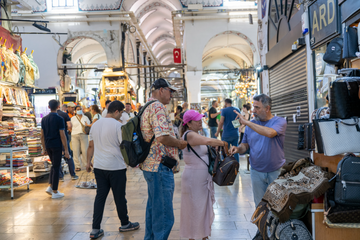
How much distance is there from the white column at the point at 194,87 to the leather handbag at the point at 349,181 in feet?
42.0

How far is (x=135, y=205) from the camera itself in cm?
511

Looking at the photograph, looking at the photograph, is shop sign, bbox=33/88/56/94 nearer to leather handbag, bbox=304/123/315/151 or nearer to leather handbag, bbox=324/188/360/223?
leather handbag, bbox=304/123/315/151

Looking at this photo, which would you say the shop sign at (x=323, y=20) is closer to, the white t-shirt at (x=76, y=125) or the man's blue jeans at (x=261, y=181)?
the man's blue jeans at (x=261, y=181)

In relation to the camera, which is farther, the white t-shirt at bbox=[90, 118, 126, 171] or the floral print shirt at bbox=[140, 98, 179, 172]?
the white t-shirt at bbox=[90, 118, 126, 171]

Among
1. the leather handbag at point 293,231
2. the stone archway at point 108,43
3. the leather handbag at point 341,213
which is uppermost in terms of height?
the stone archway at point 108,43

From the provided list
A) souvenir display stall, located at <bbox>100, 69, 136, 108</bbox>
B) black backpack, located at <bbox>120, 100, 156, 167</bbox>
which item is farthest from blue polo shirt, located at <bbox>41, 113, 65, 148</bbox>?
souvenir display stall, located at <bbox>100, 69, 136, 108</bbox>

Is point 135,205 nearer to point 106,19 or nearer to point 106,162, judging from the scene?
point 106,162

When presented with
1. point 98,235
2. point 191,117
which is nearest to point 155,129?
point 191,117

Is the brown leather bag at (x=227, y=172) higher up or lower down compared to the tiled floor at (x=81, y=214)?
higher up

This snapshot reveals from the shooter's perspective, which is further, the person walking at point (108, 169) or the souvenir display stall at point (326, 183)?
the person walking at point (108, 169)

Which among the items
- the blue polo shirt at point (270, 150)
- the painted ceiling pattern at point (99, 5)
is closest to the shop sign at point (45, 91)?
the painted ceiling pattern at point (99, 5)

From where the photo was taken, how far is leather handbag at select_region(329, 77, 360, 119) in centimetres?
229

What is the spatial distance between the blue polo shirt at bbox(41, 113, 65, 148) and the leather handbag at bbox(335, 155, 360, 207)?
5.27m

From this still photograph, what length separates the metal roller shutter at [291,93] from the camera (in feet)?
17.3
